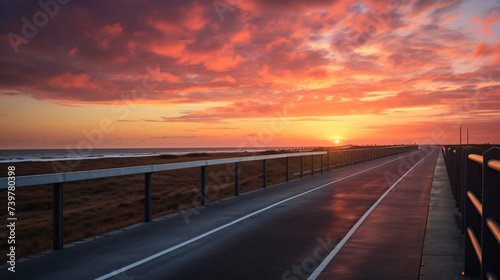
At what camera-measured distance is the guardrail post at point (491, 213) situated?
3.88 m

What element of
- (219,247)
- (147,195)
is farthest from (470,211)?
(147,195)

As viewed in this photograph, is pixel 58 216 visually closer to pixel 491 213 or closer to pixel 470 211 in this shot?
pixel 470 211

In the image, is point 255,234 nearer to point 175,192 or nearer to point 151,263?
point 151,263

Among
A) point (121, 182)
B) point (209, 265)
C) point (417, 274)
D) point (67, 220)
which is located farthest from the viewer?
point (121, 182)

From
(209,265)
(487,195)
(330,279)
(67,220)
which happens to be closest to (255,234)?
(209,265)

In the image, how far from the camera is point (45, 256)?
7.54 meters

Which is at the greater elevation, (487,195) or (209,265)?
(487,195)

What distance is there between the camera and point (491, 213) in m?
3.92

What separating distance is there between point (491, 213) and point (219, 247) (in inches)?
200

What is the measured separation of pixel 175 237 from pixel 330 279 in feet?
12.6

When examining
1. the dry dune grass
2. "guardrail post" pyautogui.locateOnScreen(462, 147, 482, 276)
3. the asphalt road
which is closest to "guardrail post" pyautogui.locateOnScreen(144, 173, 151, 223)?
the asphalt road

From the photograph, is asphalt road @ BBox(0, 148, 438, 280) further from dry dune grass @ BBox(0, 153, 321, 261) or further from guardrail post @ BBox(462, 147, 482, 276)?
guardrail post @ BBox(462, 147, 482, 276)

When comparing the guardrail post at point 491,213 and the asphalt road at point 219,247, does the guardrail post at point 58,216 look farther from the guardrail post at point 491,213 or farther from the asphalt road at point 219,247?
the guardrail post at point 491,213

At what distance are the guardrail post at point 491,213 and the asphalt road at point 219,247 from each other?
272 centimetres
